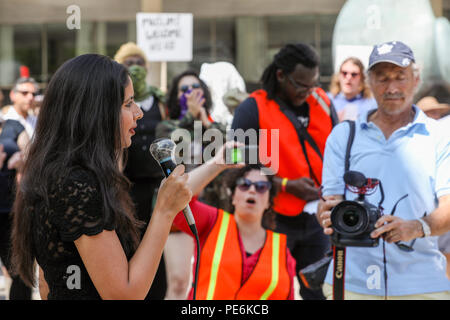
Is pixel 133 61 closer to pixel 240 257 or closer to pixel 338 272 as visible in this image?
pixel 240 257

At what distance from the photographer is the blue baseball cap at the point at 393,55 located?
9.55 feet

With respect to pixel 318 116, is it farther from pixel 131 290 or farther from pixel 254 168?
pixel 131 290

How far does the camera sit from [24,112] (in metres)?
5.54

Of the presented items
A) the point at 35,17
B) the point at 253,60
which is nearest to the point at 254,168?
the point at 253,60

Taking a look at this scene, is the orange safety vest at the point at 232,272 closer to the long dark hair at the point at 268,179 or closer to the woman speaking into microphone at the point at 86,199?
the long dark hair at the point at 268,179

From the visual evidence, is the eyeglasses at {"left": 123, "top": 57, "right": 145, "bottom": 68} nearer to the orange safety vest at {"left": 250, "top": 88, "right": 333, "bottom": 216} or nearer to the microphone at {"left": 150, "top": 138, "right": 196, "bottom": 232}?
the orange safety vest at {"left": 250, "top": 88, "right": 333, "bottom": 216}

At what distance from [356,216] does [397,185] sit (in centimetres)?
26

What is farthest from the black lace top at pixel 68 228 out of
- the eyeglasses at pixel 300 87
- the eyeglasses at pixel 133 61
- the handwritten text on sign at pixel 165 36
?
the handwritten text on sign at pixel 165 36

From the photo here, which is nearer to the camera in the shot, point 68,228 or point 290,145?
point 68,228

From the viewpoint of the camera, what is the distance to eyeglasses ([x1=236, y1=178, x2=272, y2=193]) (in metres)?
3.82
